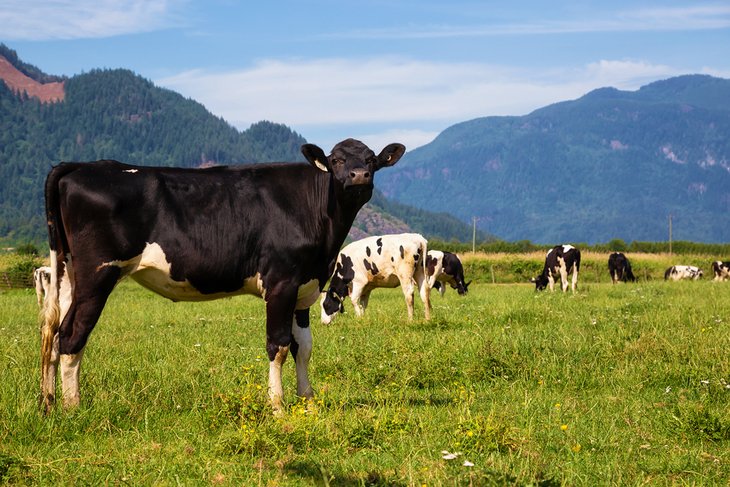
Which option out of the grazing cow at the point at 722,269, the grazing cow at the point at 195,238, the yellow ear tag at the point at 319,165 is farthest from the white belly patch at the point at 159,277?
the grazing cow at the point at 722,269

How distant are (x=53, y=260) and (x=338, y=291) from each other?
1335cm

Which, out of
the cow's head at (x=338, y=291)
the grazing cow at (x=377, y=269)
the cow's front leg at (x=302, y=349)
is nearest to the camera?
the cow's front leg at (x=302, y=349)

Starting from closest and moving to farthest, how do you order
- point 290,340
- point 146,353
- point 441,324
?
point 290,340 < point 146,353 < point 441,324

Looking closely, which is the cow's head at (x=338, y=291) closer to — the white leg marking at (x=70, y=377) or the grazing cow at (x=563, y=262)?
the white leg marking at (x=70, y=377)

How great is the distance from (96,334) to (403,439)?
10411mm

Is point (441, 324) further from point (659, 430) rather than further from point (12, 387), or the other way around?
point (12, 387)

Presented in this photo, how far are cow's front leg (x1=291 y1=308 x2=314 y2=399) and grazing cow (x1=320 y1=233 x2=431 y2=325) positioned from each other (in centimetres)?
1130

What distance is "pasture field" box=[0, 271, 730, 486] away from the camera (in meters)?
6.41

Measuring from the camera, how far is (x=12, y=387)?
26.7 feet

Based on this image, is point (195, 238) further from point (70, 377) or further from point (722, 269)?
point (722, 269)

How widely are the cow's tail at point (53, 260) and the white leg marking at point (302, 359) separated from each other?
2.51m

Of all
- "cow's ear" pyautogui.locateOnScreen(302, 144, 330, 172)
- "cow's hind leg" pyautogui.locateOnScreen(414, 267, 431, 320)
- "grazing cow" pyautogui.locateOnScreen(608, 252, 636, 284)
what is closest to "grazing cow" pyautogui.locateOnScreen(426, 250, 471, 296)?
"grazing cow" pyautogui.locateOnScreen(608, 252, 636, 284)

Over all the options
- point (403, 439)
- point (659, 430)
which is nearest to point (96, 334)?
point (403, 439)

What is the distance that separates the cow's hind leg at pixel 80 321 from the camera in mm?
8367
